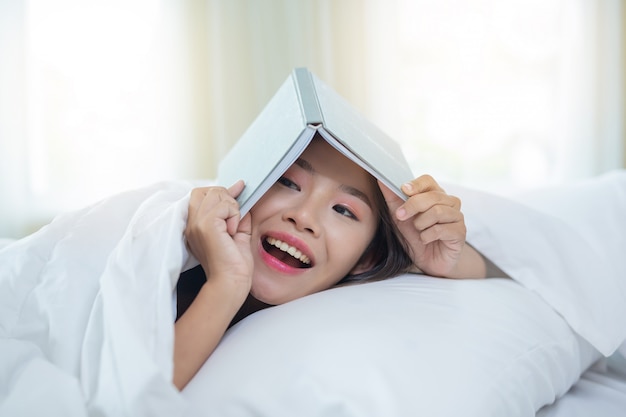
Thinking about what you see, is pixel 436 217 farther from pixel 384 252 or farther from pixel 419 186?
pixel 384 252

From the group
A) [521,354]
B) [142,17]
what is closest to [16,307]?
[521,354]

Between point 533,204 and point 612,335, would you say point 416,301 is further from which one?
point 533,204

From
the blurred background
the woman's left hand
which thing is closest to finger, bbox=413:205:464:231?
the woman's left hand

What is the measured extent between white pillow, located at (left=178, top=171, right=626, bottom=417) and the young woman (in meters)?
0.06

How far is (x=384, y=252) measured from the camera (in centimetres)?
106

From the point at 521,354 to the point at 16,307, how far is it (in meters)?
0.62

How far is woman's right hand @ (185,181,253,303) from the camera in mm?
750

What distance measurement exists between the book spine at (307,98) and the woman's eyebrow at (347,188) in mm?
135

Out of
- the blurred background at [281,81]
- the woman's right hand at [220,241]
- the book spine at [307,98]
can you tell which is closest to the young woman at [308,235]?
the woman's right hand at [220,241]

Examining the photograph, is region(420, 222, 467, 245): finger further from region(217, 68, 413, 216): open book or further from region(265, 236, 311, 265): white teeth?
region(265, 236, 311, 265): white teeth

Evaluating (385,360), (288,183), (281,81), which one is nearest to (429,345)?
(385,360)

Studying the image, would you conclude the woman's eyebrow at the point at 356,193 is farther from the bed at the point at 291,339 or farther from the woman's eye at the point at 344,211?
the bed at the point at 291,339

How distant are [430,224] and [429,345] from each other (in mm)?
257

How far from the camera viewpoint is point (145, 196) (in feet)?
3.15
